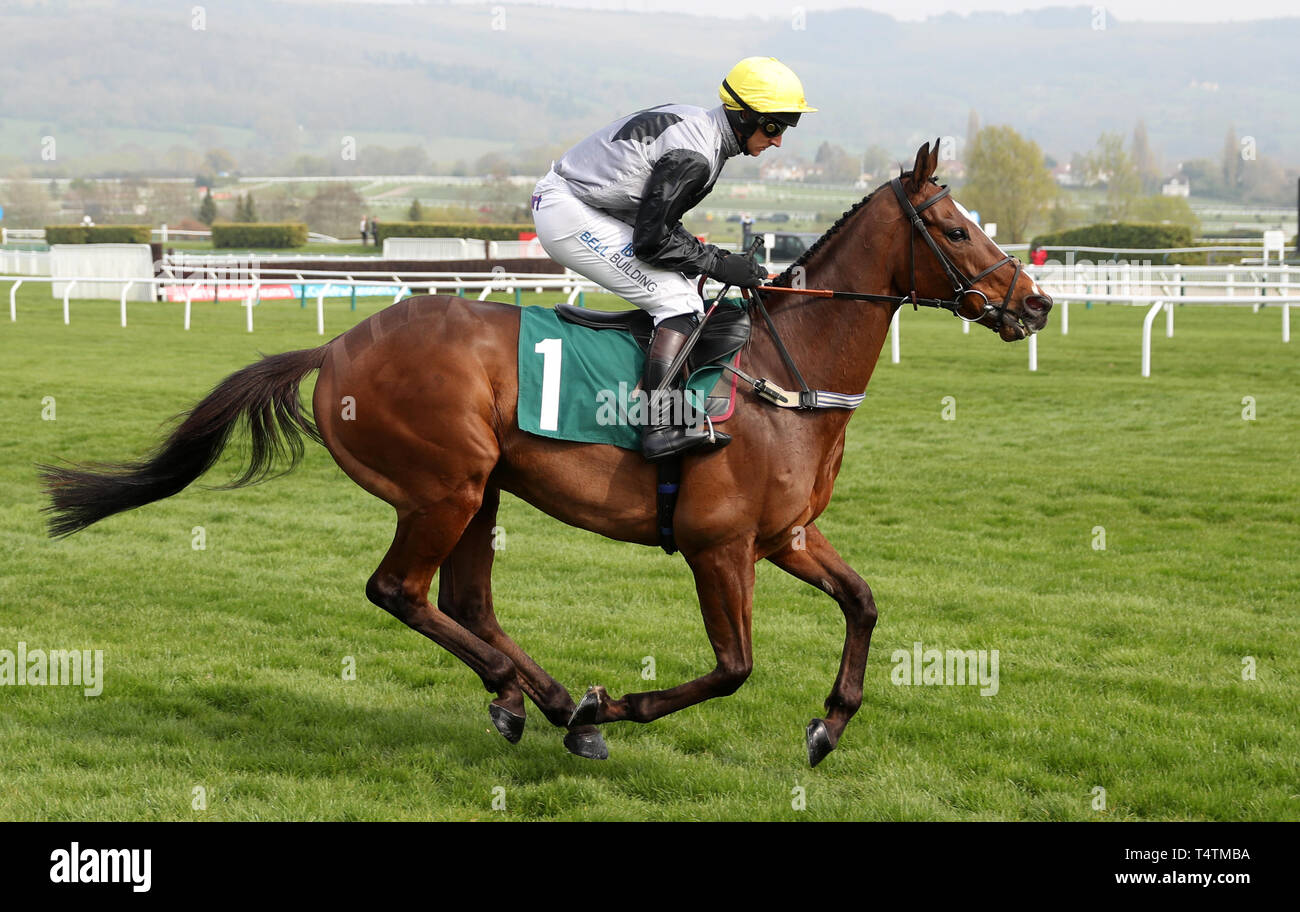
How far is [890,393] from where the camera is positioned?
1309cm

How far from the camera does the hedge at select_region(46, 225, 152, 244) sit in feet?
164

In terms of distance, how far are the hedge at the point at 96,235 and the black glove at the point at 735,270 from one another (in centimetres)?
4988

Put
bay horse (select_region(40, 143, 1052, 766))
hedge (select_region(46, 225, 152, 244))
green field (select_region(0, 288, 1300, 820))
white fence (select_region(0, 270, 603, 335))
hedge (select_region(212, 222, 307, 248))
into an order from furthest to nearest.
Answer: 1. hedge (select_region(212, 222, 307, 248))
2. hedge (select_region(46, 225, 152, 244))
3. white fence (select_region(0, 270, 603, 335))
4. bay horse (select_region(40, 143, 1052, 766))
5. green field (select_region(0, 288, 1300, 820))

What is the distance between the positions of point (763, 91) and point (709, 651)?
238 centimetres

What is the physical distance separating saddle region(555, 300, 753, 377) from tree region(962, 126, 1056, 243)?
61.5 m

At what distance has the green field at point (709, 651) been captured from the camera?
3963 millimetres

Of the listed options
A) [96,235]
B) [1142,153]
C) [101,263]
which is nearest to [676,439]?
[101,263]

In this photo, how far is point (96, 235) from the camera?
50469 millimetres

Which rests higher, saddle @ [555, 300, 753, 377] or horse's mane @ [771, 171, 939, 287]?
horse's mane @ [771, 171, 939, 287]

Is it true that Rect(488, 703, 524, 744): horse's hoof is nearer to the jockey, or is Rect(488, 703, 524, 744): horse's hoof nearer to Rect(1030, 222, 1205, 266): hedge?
the jockey

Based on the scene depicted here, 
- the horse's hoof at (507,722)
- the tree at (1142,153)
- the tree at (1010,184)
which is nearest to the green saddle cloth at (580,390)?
the horse's hoof at (507,722)

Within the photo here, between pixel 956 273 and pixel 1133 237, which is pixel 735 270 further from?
pixel 1133 237

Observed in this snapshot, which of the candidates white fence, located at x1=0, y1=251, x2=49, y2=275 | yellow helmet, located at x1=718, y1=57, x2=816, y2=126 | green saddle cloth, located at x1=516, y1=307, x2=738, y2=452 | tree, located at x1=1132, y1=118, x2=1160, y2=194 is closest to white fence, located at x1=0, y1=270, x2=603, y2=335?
white fence, located at x1=0, y1=251, x2=49, y2=275
